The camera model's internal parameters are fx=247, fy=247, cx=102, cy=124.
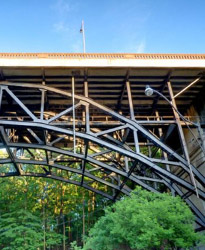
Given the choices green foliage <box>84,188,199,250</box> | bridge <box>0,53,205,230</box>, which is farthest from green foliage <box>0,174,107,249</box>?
green foliage <box>84,188,199,250</box>

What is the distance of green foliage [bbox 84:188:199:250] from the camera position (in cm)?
812

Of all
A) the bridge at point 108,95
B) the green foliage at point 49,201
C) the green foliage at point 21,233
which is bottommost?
the green foliage at point 21,233

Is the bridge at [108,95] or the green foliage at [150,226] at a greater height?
the bridge at [108,95]

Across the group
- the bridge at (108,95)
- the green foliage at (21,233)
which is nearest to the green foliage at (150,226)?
the bridge at (108,95)

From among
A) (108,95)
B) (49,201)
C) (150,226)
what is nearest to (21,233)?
(49,201)

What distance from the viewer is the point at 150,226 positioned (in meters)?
8.11

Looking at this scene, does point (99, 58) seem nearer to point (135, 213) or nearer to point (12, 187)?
point (135, 213)

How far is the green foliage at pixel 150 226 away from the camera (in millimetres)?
8125

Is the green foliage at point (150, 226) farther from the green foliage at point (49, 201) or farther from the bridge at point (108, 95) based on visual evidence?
the green foliage at point (49, 201)

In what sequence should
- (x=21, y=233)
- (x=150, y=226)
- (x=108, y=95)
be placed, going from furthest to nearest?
(x=21, y=233), (x=108, y=95), (x=150, y=226)

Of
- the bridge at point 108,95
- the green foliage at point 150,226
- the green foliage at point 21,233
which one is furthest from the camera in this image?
the green foliage at point 21,233

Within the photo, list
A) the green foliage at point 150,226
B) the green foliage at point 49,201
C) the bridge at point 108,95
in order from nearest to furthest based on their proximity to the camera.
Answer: the green foliage at point 150,226, the bridge at point 108,95, the green foliage at point 49,201

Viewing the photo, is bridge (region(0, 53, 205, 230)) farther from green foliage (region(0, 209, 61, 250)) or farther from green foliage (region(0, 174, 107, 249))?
green foliage (region(0, 174, 107, 249))

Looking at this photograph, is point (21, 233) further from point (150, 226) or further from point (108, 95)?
point (150, 226)
